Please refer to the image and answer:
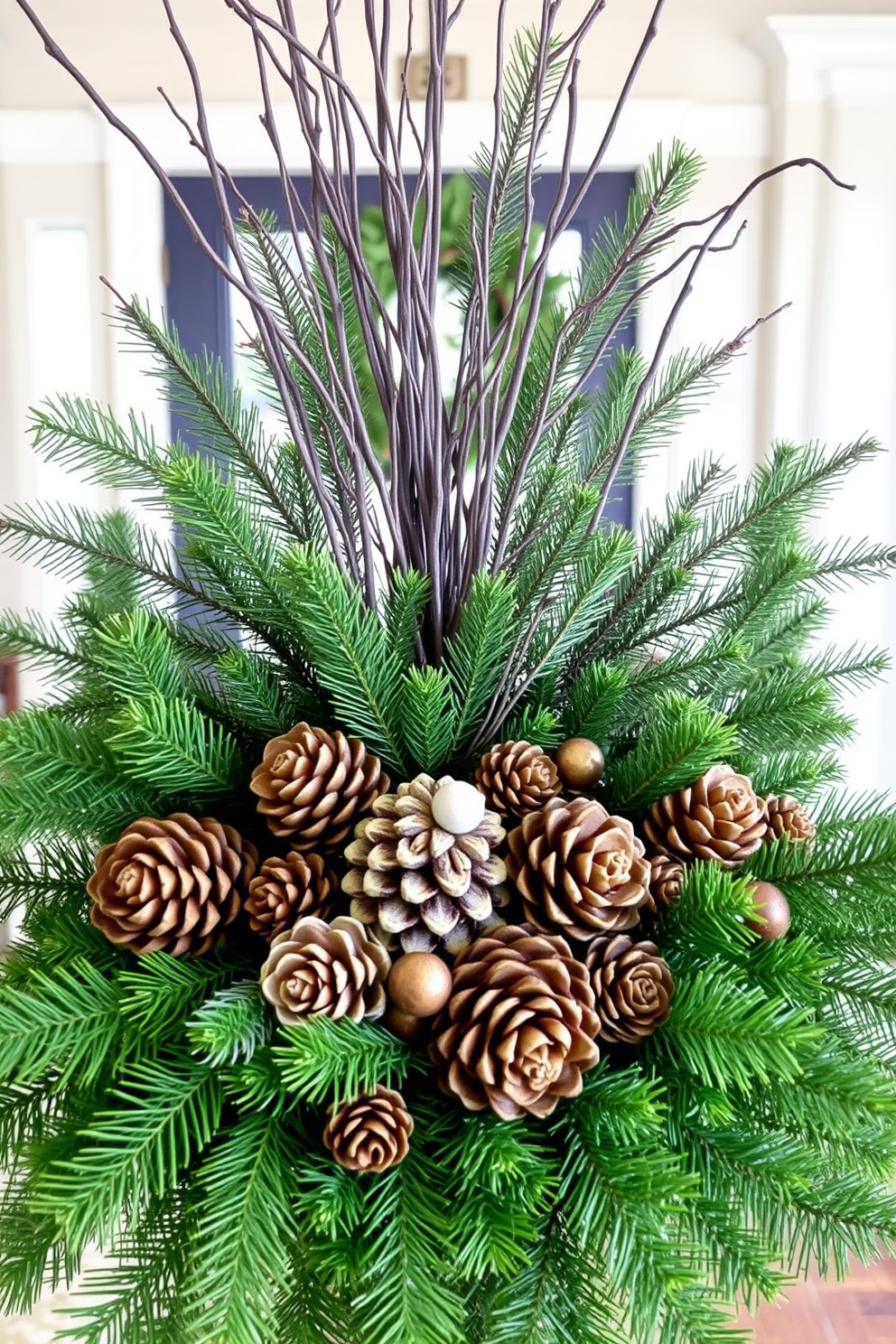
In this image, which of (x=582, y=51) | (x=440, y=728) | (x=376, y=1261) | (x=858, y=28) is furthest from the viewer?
(x=582, y=51)

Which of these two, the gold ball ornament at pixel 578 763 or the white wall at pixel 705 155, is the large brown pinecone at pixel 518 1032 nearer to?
the gold ball ornament at pixel 578 763

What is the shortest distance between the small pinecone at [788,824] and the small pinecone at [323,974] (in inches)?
7.1

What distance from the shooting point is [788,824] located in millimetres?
415

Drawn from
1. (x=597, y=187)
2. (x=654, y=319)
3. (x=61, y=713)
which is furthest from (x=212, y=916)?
(x=597, y=187)

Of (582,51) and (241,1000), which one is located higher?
(582,51)

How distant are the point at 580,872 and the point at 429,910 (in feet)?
0.19

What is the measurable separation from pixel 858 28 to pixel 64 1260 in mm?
2783

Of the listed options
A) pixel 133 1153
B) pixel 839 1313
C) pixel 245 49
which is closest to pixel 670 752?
pixel 133 1153

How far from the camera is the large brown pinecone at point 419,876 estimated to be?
357 mm

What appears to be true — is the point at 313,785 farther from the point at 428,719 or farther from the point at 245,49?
the point at 245,49

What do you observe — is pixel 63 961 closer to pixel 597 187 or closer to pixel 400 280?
pixel 400 280

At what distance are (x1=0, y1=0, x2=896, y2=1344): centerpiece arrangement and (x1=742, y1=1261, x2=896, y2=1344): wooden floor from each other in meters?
0.61

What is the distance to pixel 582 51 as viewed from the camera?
95.1 inches

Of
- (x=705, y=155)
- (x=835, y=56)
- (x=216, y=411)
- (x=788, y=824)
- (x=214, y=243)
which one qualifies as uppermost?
(x=835, y=56)
